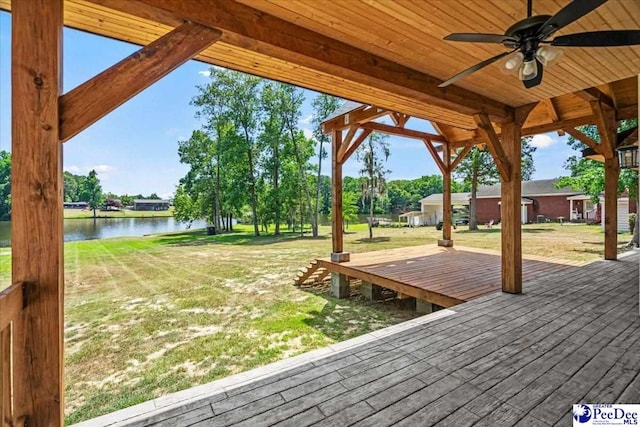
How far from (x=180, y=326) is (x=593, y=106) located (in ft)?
24.7

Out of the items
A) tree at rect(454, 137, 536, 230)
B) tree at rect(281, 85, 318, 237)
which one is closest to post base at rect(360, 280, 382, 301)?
tree at rect(281, 85, 318, 237)

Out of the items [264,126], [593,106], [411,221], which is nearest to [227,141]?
[264,126]

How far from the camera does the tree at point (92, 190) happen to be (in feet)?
62.9

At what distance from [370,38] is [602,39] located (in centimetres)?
151

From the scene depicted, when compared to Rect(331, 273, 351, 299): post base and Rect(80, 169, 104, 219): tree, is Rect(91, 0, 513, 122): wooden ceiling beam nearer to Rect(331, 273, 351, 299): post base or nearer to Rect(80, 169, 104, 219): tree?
Rect(331, 273, 351, 299): post base

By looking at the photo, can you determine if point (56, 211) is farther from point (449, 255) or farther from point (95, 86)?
point (449, 255)

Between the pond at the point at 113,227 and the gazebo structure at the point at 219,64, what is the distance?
1896 centimetres

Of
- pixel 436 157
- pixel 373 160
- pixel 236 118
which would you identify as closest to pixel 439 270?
pixel 436 157

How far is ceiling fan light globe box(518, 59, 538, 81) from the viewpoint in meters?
2.18

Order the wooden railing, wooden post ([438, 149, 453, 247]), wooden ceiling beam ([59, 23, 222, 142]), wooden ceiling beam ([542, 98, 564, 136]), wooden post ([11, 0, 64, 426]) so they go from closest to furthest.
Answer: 1. the wooden railing
2. wooden post ([11, 0, 64, 426])
3. wooden ceiling beam ([59, 23, 222, 142])
4. wooden ceiling beam ([542, 98, 564, 136])
5. wooden post ([438, 149, 453, 247])

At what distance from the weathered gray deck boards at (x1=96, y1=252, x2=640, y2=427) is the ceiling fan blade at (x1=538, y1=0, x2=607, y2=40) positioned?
222 cm

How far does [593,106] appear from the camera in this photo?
507cm

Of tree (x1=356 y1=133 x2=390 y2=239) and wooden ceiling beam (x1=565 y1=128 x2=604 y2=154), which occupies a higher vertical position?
tree (x1=356 y1=133 x2=390 y2=239)

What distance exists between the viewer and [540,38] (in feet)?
6.51
